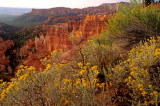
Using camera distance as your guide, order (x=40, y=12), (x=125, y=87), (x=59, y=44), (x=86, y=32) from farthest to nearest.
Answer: (x=40, y=12)
(x=59, y=44)
(x=86, y=32)
(x=125, y=87)

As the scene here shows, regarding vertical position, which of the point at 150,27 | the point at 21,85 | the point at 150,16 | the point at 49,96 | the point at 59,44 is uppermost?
the point at 150,16

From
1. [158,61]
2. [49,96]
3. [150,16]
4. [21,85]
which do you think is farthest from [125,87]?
[150,16]

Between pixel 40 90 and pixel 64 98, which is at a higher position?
pixel 40 90

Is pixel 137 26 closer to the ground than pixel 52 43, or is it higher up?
higher up

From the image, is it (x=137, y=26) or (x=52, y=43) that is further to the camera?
(x=52, y=43)

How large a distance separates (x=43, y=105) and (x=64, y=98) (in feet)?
1.17

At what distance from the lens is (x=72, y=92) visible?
192 cm

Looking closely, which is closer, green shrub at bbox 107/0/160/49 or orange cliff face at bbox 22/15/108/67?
green shrub at bbox 107/0/160/49

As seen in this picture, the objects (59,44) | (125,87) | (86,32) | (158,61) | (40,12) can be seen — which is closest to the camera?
(158,61)

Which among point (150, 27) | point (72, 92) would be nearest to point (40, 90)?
point (72, 92)

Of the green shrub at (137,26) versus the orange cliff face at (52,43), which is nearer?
the green shrub at (137,26)

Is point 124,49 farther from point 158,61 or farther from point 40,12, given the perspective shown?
point 40,12

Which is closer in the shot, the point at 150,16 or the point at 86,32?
the point at 150,16

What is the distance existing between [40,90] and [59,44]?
31.0 metres
